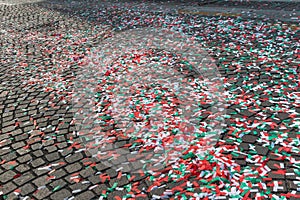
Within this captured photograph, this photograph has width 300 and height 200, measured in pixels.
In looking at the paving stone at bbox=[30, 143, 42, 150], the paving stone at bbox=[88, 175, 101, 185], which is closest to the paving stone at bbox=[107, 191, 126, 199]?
the paving stone at bbox=[88, 175, 101, 185]

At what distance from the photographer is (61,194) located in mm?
3947

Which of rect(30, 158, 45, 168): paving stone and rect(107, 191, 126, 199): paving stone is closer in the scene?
rect(107, 191, 126, 199): paving stone

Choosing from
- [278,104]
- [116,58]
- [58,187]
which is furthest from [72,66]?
[278,104]

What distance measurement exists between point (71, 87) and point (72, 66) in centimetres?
140

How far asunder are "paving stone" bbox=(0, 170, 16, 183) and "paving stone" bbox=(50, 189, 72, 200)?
821 mm

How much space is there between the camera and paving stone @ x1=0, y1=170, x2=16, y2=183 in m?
4.31

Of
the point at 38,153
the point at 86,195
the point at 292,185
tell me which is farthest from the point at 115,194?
the point at 292,185

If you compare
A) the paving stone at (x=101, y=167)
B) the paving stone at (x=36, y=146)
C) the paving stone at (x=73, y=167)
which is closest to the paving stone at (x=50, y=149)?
the paving stone at (x=36, y=146)

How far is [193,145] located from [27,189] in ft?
7.86

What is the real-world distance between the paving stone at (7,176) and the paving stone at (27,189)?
1.08 ft

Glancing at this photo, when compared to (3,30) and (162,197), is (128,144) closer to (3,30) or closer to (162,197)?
(162,197)

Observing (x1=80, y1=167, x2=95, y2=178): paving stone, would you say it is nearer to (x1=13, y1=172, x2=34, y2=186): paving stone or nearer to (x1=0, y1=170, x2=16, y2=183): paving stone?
(x1=13, y1=172, x2=34, y2=186): paving stone

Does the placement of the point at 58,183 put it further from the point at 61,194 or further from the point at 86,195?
the point at 86,195

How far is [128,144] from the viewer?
15.8 feet
